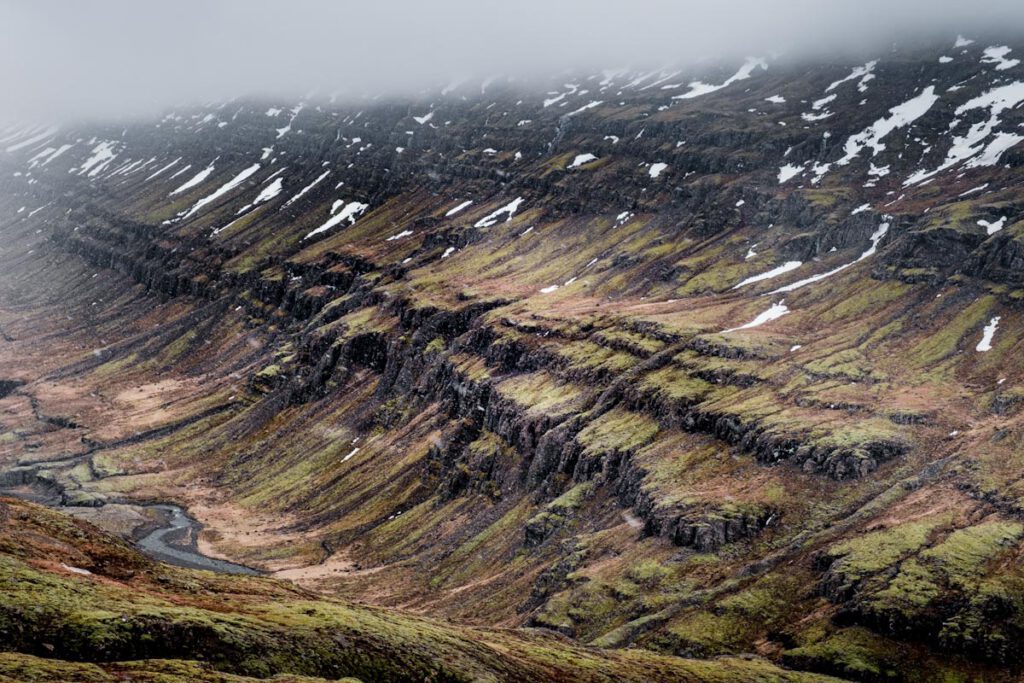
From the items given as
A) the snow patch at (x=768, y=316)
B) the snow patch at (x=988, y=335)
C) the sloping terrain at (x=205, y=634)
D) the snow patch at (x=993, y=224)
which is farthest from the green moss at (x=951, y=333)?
the sloping terrain at (x=205, y=634)

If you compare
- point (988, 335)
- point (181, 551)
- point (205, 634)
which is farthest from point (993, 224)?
point (181, 551)

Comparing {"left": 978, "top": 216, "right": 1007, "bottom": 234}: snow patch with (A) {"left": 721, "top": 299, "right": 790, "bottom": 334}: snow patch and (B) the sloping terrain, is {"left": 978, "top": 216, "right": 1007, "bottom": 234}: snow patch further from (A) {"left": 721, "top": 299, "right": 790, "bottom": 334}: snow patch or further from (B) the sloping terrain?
(B) the sloping terrain

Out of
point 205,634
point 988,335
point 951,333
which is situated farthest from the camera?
point 951,333

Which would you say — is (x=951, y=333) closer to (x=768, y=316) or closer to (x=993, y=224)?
(x=768, y=316)

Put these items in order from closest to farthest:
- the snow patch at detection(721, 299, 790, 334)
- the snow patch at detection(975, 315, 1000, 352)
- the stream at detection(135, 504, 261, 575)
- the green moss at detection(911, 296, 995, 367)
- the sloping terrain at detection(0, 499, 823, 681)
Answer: the sloping terrain at detection(0, 499, 823, 681), the snow patch at detection(975, 315, 1000, 352), the green moss at detection(911, 296, 995, 367), the stream at detection(135, 504, 261, 575), the snow patch at detection(721, 299, 790, 334)

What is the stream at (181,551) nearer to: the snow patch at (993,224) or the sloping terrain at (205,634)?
the sloping terrain at (205,634)

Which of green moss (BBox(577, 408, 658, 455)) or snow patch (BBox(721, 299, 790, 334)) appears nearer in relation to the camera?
green moss (BBox(577, 408, 658, 455))

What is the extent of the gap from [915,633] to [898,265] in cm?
10835

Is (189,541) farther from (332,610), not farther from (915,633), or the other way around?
(915,633)

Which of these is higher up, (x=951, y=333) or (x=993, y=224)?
(x=993, y=224)

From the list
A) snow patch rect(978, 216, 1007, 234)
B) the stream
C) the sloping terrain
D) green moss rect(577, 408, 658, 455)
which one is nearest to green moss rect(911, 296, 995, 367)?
snow patch rect(978, 216, 1007, 234)

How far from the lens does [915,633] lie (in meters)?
100

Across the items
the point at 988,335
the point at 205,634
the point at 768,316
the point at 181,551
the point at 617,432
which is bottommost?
the point at 181,551

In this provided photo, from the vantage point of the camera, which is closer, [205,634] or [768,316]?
[205,634]
